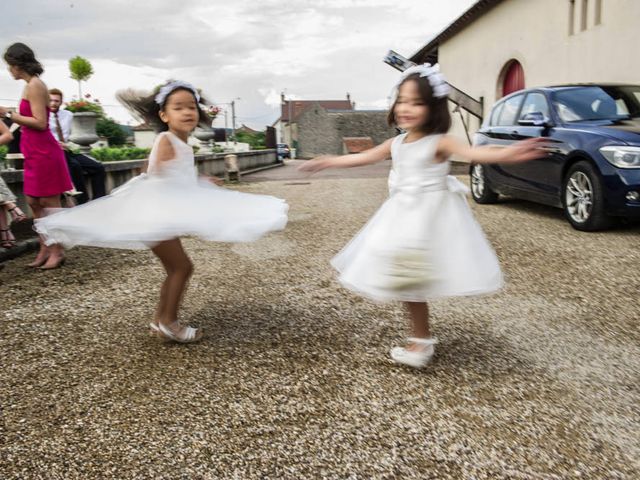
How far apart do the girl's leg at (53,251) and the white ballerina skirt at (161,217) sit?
1.91 m

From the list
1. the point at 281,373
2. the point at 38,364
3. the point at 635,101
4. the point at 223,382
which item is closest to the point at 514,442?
the point at 281,373

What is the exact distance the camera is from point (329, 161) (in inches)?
127

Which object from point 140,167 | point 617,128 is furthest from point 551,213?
point 140,167

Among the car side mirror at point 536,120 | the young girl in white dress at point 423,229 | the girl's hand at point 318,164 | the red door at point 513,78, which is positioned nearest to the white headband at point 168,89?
the girl's hand at point 318,164

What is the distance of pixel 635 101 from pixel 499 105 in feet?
6.59

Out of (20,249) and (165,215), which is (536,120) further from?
(20,249)

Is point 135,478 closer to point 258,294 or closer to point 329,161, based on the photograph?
point 329,161

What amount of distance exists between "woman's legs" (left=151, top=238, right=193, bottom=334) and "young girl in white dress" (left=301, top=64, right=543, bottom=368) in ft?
3.11

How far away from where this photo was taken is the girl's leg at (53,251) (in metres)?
5.13

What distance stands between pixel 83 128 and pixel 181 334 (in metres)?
7.19

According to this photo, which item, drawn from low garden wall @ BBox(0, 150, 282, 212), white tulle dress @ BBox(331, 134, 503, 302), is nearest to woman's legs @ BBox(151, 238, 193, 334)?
low garden wall @ BBox(0, 150, 282, 212)

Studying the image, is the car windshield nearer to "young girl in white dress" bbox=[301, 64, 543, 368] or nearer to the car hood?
the car hood

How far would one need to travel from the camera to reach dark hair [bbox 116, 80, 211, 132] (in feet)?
11.2

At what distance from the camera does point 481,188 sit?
918 centimetres
